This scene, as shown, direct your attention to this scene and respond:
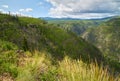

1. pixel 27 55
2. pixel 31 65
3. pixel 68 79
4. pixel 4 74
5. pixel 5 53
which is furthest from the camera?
pixel 27 55

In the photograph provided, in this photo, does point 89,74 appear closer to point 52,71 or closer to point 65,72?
point 65,72

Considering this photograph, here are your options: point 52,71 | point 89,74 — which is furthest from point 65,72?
point 52,71

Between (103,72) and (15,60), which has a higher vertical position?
(103,72)

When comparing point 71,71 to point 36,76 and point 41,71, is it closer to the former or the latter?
point 36,76

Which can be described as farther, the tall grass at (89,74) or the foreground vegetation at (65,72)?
the foreground vegetation at (65,72)

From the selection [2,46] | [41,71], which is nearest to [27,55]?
[2,46]

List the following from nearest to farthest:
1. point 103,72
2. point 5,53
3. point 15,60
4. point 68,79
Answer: point 103,72, point 68,79, point 15,60, point 5,53

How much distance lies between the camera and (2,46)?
16875 mm

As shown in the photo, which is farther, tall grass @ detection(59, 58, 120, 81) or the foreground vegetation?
the foreground vegetation

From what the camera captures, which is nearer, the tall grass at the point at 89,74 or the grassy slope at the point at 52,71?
the tall grass at the point at 89,74

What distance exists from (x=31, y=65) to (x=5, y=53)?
3.54 meters

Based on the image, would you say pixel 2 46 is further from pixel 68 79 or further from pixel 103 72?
pixel 103 72

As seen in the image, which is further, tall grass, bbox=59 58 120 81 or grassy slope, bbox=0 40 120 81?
grassy slope, bbox=0 40 120 81

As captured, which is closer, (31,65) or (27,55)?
(31,65)
